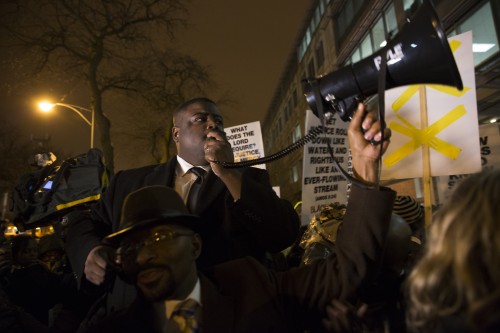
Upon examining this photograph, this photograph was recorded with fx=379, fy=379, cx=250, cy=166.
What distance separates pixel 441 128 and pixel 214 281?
2.36 metres

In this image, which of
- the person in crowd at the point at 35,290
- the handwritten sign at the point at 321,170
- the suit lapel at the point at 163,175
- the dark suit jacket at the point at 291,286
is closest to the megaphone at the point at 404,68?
the dark suit jacket at the point at 291,286

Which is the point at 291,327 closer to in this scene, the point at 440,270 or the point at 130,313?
the point at 130,313

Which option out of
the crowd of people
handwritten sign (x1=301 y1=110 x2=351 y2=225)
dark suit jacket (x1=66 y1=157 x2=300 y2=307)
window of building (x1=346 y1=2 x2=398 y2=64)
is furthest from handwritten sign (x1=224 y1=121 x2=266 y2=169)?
window of building (x1=346 y1=2 x2=398 y2=64)

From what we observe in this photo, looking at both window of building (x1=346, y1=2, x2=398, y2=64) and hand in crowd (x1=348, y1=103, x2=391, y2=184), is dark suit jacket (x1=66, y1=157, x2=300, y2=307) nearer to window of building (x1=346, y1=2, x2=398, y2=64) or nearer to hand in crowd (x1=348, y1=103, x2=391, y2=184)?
hand in crowd (x1=348, y1=103, x2=391, y2=184)

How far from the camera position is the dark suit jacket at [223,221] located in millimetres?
2014

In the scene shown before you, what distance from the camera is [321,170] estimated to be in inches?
196

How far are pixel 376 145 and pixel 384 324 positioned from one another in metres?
0.86

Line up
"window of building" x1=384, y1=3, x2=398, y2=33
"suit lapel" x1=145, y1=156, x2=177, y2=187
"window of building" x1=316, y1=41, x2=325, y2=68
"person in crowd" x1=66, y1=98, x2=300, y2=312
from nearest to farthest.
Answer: "person in crowd" x1=66, y1=98, x2=300, y2=312, "suit lapel" x1=145, y1=156, x2=177, y2=187, "window of building" x1=384, y1=3, x2=398, y2=33, "window of building" x1=316, y1=41, x2=325, y2=68

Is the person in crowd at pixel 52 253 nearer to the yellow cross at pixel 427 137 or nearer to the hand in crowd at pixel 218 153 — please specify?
the hand in crowd at pixel 218 153

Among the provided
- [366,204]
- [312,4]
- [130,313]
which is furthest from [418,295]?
[312,4]

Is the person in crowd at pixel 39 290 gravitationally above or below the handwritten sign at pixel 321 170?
below

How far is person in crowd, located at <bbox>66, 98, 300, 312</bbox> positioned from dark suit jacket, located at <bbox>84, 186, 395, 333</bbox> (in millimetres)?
252

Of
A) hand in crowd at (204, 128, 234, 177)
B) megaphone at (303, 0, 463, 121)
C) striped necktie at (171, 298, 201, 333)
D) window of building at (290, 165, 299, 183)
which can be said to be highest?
window of building at (290, 165, 299, 183)

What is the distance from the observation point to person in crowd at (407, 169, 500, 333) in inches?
35.6
